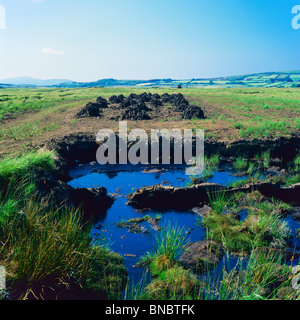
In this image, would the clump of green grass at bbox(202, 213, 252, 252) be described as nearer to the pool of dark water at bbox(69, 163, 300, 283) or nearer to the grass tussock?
the pool of dark water at bbox(69, 163, 300, 283)

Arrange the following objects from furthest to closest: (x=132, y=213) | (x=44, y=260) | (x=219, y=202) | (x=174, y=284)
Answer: (x=132, y=213)
(x=219, y=202)
(x=174, y=284)
(x=44, y=260)

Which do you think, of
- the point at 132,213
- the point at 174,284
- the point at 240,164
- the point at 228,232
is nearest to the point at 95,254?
the point at 174,284

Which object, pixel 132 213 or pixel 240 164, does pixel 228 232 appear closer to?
pixel 132 213

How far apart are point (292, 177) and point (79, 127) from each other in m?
12.8

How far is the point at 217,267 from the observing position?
5000mm

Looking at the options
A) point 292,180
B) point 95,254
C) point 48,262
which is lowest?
point 95,254

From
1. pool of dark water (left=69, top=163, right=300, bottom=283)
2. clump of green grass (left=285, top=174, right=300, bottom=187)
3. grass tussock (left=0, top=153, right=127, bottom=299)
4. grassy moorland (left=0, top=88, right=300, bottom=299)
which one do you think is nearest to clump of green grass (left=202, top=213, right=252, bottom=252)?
grassy moorland (left=0, top=88, right=300, bottom=299)

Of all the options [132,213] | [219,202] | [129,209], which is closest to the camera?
[219,202]

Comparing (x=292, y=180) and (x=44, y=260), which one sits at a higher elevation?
(x=44, y=260)

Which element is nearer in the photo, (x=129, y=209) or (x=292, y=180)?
(x=129, y=209)

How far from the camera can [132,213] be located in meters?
7.46

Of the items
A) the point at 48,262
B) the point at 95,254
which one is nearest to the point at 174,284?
the point at 95,254
